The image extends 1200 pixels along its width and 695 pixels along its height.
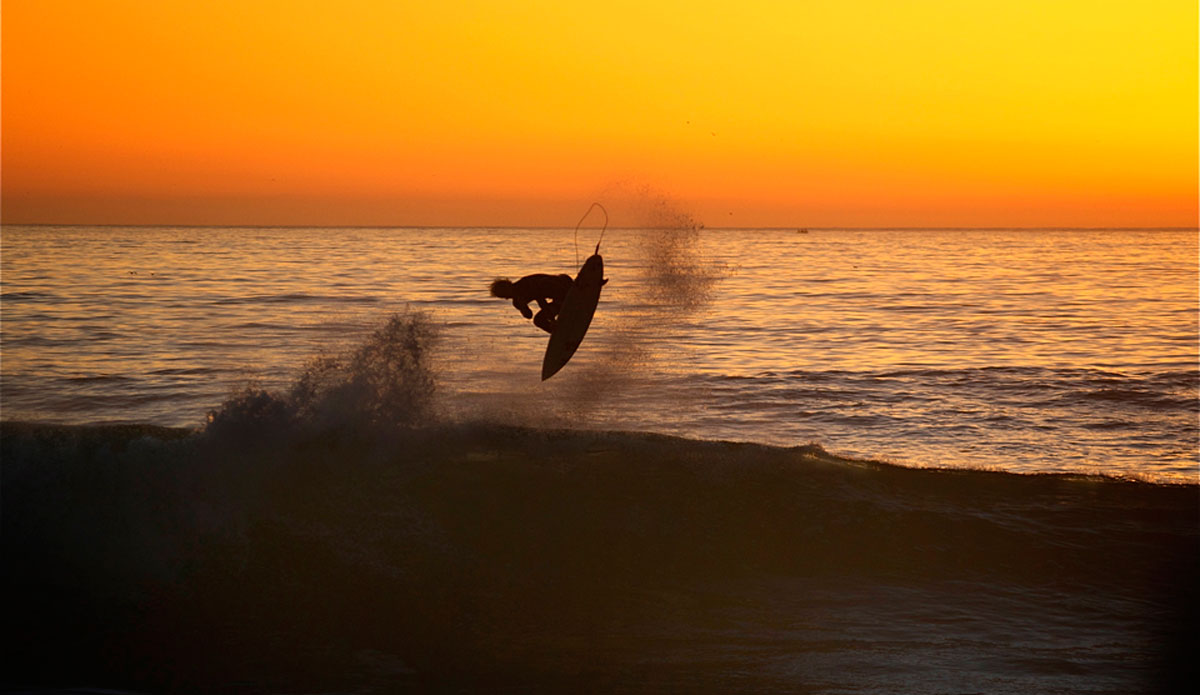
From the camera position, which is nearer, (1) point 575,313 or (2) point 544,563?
(2) point 544,563

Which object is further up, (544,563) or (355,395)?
(355,395)

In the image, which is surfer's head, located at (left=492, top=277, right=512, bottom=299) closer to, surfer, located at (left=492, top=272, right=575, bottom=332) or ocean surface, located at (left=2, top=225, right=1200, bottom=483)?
surfer, located at (left=492, top=272, right=575, bottom=332)

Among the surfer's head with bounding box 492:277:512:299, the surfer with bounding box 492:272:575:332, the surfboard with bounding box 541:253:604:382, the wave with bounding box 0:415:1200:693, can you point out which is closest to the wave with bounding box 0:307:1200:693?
the wave with bounding box 0:415:1200:693

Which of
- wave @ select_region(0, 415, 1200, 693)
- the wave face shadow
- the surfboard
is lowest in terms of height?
wave @ select_region(0, 415, 1200, 693)

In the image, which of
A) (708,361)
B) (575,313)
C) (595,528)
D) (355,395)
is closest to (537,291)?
(575,313)

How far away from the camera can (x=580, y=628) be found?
7504 mm

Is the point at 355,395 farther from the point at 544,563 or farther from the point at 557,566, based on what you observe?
the point at 557,566

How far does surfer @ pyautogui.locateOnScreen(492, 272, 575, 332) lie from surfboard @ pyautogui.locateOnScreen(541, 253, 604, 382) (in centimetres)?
14

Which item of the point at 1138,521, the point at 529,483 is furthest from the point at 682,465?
the point at 1138,521

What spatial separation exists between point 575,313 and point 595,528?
307 cm

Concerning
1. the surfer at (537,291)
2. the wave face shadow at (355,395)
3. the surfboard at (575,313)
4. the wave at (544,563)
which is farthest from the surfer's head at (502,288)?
the wave face shadow at (355,395)

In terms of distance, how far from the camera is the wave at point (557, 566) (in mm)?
6941

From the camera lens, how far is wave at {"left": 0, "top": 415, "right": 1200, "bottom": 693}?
6941 mm

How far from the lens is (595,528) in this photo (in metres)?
9.34
